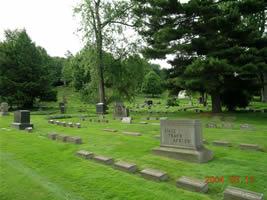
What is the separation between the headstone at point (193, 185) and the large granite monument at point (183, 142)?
156 centimetres

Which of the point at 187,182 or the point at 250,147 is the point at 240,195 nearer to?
the point at 187,182

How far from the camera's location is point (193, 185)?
14.2ft

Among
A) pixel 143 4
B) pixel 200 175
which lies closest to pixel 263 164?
pixel 200 175

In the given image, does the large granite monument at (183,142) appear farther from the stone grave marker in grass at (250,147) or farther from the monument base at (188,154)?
the stone grave marker in grass at (250,147)

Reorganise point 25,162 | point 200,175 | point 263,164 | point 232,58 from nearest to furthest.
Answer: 1. point 200,175
2. point 263,164
3. point 25,162
4. point 232,58

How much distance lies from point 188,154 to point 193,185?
184 cm

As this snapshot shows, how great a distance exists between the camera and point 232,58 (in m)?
15.7

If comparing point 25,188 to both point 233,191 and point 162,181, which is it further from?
point 233,191

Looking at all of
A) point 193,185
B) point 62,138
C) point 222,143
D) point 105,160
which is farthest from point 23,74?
point 193,185

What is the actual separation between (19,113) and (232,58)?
1367 cm

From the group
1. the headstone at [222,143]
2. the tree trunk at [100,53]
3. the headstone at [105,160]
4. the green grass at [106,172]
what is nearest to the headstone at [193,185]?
the green grass at [106,172]

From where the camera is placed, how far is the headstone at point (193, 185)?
426cm

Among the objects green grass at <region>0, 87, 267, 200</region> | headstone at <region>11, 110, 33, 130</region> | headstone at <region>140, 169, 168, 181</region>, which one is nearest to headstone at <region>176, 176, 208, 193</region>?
green grass at <region>0, 87, 267, 200</region>
